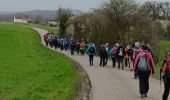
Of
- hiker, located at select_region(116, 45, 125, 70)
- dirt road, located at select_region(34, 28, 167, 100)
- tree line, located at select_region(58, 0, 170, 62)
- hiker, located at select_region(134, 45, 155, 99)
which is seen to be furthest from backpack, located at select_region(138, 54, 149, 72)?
tree line, located at select_region(58, 0, 170, 62)

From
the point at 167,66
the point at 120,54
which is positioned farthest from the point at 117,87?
the point at 120,54

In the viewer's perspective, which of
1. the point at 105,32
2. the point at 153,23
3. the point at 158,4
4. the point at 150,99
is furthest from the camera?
the point at 158,4

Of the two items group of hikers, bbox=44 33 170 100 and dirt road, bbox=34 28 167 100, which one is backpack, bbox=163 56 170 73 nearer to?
group of hikers, bbox=44 33 170 100

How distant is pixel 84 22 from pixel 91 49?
28463mm

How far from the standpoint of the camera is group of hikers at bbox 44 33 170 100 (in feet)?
50.1

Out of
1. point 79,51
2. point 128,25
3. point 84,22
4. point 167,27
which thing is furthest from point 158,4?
point 79,51

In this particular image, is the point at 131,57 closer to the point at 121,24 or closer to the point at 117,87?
the point at 117,87

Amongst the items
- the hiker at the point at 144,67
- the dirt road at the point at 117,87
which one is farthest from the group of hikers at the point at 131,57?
the dirt road at the point at 117,87

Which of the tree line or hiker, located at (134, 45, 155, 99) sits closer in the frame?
hiker, located at (134, 45, 155, 99)

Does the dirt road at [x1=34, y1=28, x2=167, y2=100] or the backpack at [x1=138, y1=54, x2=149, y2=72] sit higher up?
the backpack at [x1=138, y1=54, x2=149, y2=72]

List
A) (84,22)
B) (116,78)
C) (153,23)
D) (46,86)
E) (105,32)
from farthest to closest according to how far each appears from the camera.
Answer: (84,22)
(105,32)
(153,23)
(116,78)
(46,86)

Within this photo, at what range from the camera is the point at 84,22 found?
61094 millimetres

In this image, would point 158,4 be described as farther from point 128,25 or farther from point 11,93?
point 11,93

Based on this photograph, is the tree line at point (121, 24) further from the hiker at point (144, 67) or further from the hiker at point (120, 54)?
the hiker at point (144, 67)
